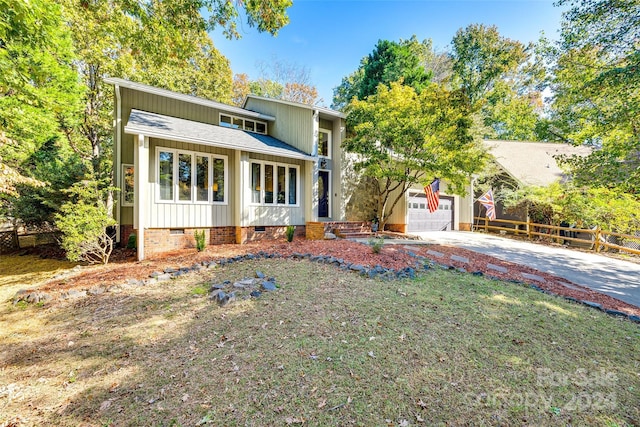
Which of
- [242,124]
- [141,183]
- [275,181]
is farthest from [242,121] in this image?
[141,183]

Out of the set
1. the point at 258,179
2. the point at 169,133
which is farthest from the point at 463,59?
the point at 169,133

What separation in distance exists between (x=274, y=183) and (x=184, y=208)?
3.39 meters

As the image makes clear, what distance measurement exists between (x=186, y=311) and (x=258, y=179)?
673cm

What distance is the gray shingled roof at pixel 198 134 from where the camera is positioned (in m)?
8.16

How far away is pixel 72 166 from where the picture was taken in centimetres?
880

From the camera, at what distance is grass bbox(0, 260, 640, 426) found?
2.43 m

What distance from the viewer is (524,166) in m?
18.0

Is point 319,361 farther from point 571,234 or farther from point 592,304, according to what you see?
point 571,234

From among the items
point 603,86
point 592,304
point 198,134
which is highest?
point 603,86

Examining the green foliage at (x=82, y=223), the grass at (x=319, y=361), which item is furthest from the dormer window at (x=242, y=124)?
the grass at (x=319, y=361)

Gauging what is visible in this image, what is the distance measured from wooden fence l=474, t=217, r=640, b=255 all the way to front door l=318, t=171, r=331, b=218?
424 inches

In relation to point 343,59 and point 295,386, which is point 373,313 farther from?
point 343,59

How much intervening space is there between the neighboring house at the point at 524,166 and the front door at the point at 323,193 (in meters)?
9.59

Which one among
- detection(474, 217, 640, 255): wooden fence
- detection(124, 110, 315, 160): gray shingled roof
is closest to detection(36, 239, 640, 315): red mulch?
detection(124, 110, 315, 160): gray shingled roof
